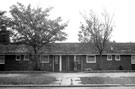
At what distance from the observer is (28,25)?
74.5 feet

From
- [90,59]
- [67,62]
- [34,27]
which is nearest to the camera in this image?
[34,27]

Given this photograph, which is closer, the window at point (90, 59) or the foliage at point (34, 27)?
the foliage at point (34, 27)

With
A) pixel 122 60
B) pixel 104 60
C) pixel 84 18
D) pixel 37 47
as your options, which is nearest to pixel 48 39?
pixel 37 47

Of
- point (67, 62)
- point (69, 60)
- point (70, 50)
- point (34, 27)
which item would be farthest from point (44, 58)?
point (34, 27)

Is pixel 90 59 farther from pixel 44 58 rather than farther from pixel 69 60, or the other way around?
pixel 44 58

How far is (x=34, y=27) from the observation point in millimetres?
22516

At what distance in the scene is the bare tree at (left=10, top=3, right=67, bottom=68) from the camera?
22594 millimetres

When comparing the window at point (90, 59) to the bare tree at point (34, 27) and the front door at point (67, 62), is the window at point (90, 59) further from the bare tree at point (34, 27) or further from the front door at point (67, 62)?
the bare tree at point (34, 27)

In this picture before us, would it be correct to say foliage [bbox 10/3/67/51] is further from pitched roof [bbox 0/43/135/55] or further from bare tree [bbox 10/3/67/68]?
pitched roof [bbox 0/43/135/55]

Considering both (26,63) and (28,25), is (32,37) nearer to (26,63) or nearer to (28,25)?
(28,25)

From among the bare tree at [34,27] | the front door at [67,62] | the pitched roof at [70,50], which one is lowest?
the front door at [67,62]

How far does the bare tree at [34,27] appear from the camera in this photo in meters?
22.6

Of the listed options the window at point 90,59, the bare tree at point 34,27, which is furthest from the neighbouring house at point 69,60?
the bare tree at point 34,27

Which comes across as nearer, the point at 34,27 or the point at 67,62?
the point at 34,27
